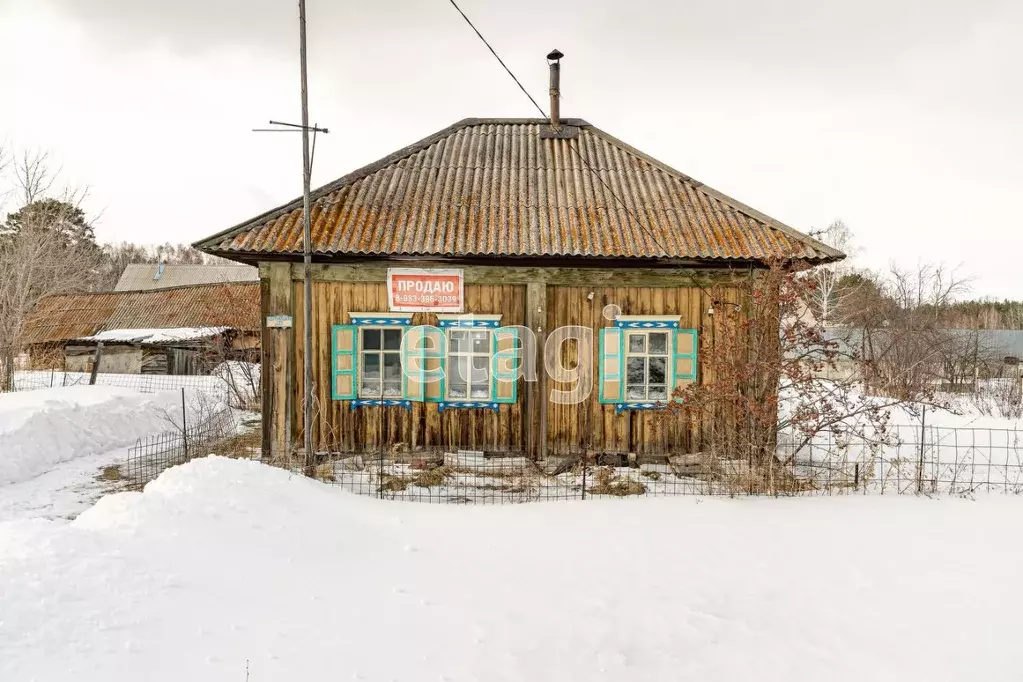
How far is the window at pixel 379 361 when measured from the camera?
8789 millimetres

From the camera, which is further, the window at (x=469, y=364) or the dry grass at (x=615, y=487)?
the window at (x=469, y=364)

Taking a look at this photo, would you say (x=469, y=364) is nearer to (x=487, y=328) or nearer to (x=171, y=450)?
(x=487, y=328)

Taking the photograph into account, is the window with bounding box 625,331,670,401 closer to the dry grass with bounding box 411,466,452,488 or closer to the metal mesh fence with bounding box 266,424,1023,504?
the metal mesh fence with bounding box 266,424,1023,504

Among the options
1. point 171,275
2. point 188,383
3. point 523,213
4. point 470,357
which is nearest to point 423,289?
point 470,357

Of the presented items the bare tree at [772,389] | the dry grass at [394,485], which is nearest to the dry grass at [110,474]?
the dry grass at [394,485]

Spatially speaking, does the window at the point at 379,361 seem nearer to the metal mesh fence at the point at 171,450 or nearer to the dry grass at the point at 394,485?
the dry grass at the point at 394,485

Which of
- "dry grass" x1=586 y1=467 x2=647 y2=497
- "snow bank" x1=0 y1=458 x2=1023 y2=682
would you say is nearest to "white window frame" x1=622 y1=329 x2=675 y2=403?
"dry grass" x1=586 y1=467 x2=647 y2=497

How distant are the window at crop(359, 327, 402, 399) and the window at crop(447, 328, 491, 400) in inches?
33.8

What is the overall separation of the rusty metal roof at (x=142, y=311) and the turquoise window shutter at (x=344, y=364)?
16170 mm

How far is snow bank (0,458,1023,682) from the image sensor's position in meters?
3.20

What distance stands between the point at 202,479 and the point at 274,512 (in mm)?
896

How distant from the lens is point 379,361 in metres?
8.81

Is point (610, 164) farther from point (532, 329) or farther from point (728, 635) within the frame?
Result: point (728, 635)

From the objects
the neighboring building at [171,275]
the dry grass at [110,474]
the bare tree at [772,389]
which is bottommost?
the dry grass at [110,474]
